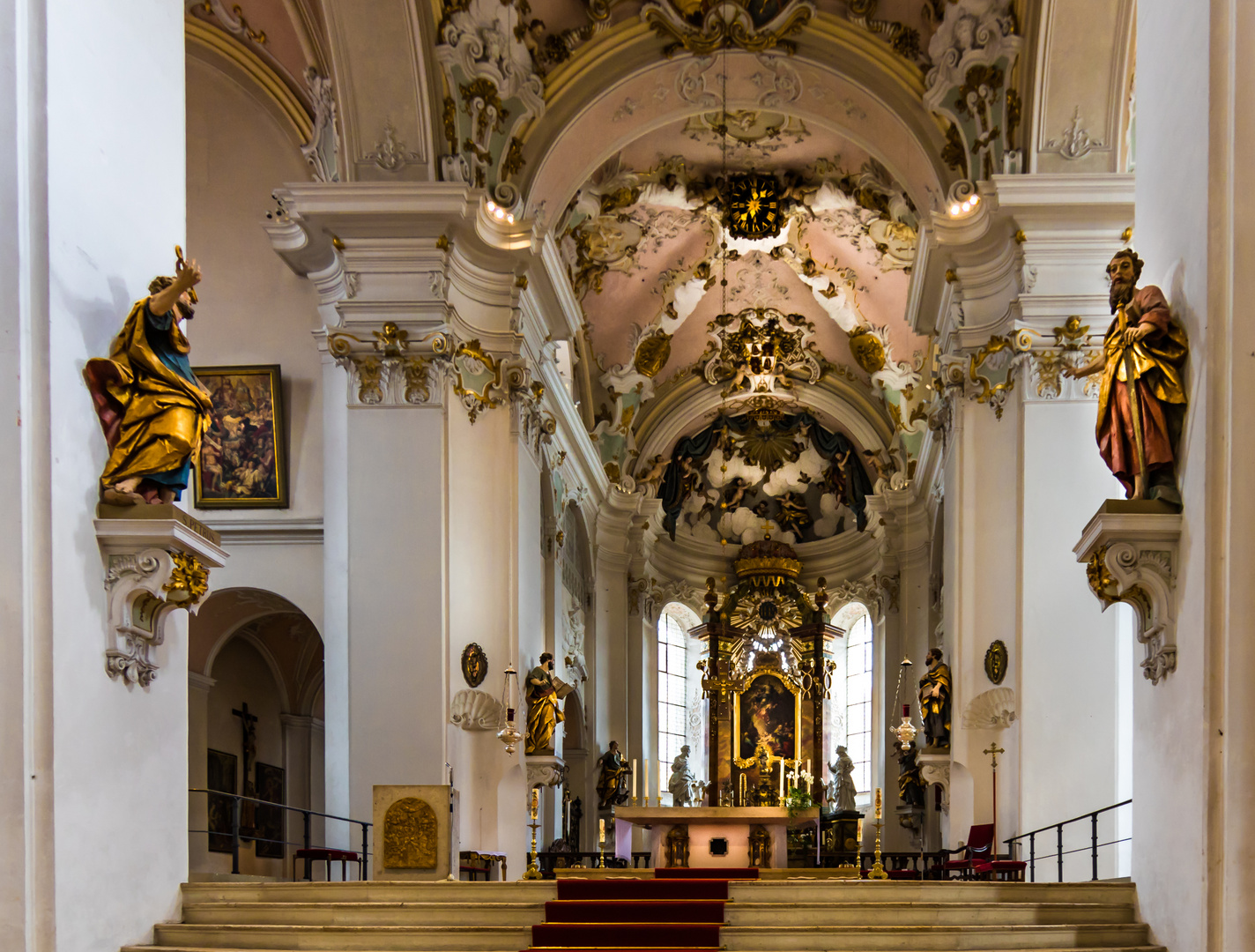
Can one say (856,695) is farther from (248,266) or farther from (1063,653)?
(248,266)

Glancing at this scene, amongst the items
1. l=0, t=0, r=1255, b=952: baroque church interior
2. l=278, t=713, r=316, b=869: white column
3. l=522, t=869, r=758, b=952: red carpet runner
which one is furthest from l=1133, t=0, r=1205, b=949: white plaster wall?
l=278, t=713, r=316, b=869: white column

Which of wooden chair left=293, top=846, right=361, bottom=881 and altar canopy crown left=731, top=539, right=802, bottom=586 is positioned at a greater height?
altar canopy crown left=731, top=539, right=802, bottom=586

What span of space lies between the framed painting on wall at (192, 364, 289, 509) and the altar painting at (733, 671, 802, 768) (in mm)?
13610

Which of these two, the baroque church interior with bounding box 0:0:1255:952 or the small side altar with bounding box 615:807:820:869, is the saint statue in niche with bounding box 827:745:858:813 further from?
the small side altar with bounding box 615:807:820:869

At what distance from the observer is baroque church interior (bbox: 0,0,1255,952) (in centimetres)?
741

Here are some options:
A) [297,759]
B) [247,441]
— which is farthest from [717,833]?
[297,759]

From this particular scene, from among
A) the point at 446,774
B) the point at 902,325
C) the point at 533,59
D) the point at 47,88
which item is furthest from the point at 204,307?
the point at 902,325

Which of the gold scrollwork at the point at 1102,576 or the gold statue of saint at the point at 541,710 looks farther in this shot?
the gold statue of saint at the point at 541,710

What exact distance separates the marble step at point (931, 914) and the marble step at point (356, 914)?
4.06 ft

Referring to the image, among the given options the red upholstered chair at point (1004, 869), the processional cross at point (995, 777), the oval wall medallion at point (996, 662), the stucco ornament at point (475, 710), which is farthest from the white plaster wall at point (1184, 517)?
A: the stucco ornament at point (475, 710)

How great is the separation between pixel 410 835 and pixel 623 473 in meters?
14.8

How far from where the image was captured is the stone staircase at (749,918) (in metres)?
7.89

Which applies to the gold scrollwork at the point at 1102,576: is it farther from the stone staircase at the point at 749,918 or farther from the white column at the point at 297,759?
the white column at the point at 297,759

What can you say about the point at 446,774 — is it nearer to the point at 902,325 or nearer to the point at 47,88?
the point at 47,88
